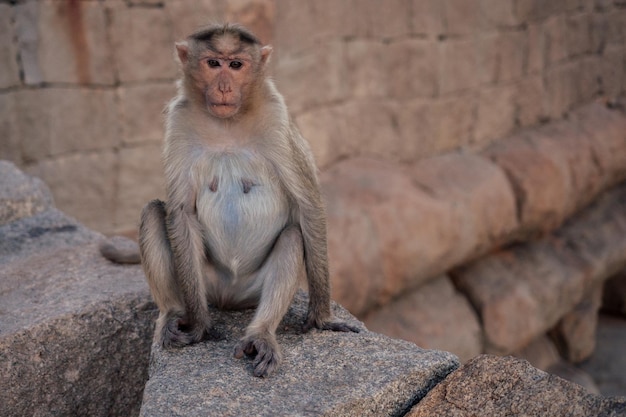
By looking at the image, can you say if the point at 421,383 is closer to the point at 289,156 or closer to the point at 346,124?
the point at 289,156

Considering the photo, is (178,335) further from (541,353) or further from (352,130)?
(541,353)

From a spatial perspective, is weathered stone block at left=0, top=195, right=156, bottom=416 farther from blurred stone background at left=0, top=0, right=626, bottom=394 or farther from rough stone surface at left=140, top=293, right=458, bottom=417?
blurred stone background at left=0, top=0, right=626, bottom=394

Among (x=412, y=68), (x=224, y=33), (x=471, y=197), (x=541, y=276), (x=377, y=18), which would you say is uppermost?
(x=224, y=33)

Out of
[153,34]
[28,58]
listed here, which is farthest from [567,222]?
[28,58]

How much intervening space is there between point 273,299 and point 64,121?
372cm

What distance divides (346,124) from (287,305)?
5072mm

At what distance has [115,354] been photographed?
4090 mm

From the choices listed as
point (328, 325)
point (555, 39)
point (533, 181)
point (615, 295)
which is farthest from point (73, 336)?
point (615, 295)

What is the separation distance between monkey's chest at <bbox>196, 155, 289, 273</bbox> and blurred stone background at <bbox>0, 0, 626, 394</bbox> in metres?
3.30

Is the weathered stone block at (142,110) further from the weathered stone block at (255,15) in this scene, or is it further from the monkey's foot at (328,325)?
the monkey's foot at (328,325)

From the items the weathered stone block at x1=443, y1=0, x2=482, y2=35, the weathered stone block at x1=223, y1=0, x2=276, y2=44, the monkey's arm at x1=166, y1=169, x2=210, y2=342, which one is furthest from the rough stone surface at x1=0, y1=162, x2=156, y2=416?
the weathered stone block at x1=443, y1=0, x2=482, y2=35

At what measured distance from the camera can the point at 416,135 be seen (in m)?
9.44

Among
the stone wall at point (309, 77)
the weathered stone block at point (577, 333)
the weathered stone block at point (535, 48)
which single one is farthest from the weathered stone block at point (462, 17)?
the weathered stone block at point (577, 333)

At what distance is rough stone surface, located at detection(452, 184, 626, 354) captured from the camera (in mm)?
9852
